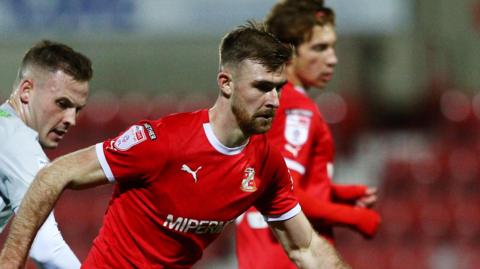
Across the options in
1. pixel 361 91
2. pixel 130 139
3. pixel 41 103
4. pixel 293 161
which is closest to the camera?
pixel 130 139

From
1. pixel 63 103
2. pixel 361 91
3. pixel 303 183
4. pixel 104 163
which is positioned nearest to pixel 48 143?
pixel 63 103

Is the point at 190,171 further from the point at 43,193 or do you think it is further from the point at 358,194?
the point at 358,194

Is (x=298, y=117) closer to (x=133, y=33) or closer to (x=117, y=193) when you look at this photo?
(x=117, y=193)

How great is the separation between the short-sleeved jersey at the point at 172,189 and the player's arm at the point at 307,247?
0.91ft

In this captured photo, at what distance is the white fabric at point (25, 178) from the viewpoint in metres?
4.21

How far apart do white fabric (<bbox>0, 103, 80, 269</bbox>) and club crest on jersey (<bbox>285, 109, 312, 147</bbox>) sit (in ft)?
4.55

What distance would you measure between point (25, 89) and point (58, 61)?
0.19 m

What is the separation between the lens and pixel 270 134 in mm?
5250

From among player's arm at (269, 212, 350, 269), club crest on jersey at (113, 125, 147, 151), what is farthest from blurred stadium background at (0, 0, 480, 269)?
club crest on jersey at (113, 125, 147, 151)

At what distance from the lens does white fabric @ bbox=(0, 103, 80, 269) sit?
13.8 feet

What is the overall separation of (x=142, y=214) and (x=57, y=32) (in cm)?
764

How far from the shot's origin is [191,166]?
413cm

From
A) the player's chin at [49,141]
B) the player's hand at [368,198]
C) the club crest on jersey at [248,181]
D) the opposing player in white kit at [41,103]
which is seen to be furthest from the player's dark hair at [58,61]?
the player's hand at [368,198]

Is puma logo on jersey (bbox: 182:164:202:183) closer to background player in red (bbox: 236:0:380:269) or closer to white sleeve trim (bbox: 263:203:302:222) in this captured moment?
white sleeve trim (bbox: 263:203:302:222)
